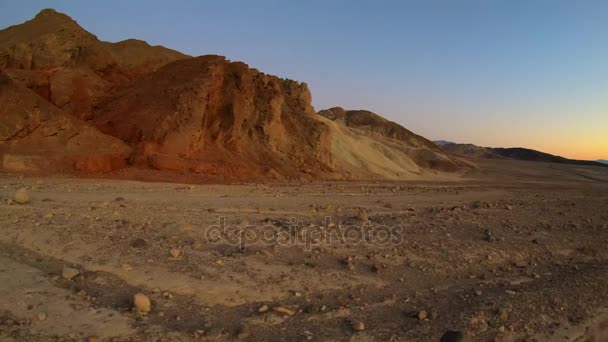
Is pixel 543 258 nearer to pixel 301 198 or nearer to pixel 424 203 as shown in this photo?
pixel 424 203

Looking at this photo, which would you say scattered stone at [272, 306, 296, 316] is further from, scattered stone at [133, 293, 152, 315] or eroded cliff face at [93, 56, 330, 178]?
eroded cliff face at [93, 56, 330, 178]

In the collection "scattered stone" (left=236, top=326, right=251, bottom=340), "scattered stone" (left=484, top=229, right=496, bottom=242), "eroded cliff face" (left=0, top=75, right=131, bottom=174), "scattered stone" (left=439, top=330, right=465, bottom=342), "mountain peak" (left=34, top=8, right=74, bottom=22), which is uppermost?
"mountain peak" (left=34, top=8, right=74, bottom=22)

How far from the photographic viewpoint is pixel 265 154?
17609mm

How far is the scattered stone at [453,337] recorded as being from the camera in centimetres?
381

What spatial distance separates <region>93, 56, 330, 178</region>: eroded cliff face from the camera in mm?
15570

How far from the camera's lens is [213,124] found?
1727cm

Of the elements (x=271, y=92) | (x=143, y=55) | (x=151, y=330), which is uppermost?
(x=143, y=55)

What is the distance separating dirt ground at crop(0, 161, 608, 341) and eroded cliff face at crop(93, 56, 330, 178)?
Result: 738cm

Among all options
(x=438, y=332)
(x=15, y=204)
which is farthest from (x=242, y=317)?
(x=15, y=204)

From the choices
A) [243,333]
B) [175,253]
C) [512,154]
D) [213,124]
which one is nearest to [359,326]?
[243,333]

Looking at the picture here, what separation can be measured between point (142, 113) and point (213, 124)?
247 cm

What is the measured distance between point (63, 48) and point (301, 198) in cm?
1348

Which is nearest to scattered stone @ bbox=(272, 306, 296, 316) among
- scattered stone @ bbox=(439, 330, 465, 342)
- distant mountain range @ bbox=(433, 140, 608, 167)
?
scattered stone @ bbox=(439, 330, 465, 342)

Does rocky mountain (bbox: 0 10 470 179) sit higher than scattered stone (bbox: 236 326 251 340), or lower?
higher
